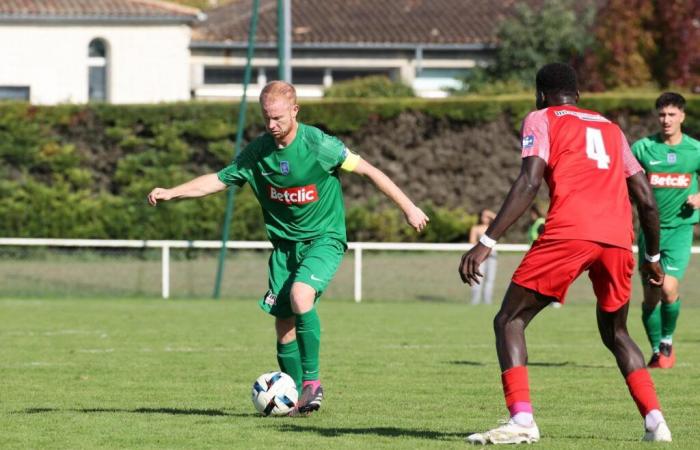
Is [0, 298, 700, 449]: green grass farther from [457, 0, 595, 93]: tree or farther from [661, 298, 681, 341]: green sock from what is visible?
[457, 0, 595, 93]: tree

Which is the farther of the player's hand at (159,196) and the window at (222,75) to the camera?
the window at (222,75)

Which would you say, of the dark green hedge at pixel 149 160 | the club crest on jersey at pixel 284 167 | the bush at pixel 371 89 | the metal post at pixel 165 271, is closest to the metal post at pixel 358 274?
the metal post at pixel 165 271

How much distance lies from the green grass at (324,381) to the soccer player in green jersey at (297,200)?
2.07 ft

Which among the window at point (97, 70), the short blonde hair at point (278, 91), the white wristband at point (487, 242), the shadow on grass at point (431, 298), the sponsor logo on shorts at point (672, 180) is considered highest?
the window at point (97, 70)

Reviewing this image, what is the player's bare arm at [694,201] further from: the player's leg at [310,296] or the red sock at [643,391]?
the red sock at [643,391]

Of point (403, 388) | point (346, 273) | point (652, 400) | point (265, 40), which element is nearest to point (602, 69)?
point (265, 40)

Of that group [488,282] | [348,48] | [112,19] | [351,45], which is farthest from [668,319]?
[348,48]

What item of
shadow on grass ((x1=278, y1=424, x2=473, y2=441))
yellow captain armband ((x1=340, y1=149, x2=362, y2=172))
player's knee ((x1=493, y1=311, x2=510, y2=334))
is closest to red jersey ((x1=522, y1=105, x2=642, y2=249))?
player's knee ((x1=493, y1=311, x2=510, y2=334))

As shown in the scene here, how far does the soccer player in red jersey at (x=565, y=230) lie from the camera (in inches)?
295

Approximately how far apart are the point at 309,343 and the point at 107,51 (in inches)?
1460

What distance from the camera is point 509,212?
7.33 meters

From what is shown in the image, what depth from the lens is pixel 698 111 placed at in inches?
1198

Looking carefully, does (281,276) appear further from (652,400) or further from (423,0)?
(423,0)

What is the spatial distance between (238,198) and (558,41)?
802 inches
